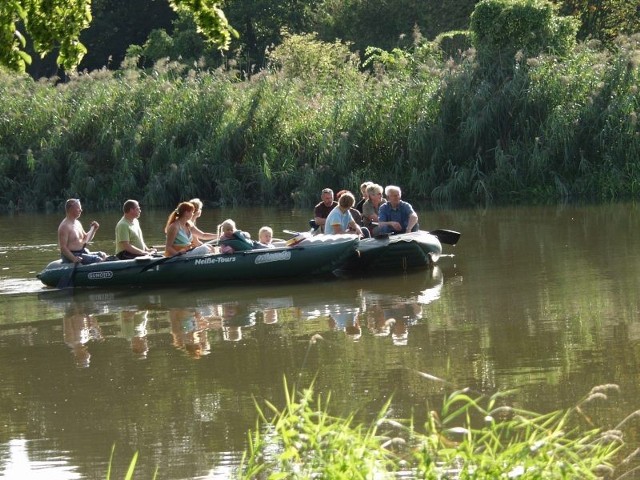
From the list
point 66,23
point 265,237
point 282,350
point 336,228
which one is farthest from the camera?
point 336,228

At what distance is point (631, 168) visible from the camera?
22266 millimetres

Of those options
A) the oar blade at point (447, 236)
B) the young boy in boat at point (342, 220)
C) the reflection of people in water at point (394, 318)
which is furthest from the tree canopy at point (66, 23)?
the oar blade at point (447, 236)

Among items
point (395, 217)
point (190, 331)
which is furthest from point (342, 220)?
point (190, 331)

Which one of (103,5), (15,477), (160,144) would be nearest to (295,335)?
(15,477)

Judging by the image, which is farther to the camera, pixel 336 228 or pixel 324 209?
pixel 324 209

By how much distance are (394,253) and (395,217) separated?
76 centimetres

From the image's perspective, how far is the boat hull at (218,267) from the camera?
13.7m

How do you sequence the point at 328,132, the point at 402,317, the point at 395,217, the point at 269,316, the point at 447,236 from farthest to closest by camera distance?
the point at 328,132
the point at 447,236
the point at 395,217
the point at 269,316
the point at 402,317

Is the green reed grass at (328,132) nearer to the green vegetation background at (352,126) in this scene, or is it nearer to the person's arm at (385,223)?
the green vegetation background at (352,126)

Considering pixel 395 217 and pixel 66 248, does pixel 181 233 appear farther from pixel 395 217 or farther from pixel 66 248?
pixel 395 217

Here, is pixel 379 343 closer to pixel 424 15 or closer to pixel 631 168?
pixel 631 168

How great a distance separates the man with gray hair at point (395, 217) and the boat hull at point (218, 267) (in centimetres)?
80

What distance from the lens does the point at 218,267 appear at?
13.8 m

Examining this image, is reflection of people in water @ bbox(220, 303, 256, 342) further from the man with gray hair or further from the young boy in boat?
the man with gray hair
